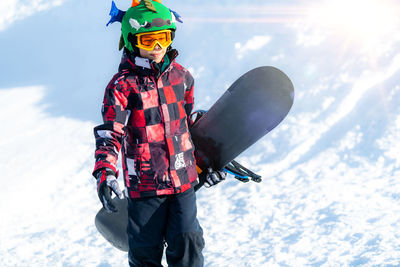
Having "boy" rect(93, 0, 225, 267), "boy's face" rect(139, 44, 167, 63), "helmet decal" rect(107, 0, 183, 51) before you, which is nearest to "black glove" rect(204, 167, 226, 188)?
"boy" rect(93, 0, 225, 267)

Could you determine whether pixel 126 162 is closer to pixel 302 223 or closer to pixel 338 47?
pixel 302 223

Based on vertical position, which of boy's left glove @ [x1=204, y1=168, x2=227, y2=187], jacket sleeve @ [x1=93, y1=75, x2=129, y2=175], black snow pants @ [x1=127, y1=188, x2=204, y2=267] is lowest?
black snow pants @ [x1=127, y1=188, x2=204, y2=267]

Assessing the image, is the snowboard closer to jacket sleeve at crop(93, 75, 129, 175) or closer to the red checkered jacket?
the red checkered jacket

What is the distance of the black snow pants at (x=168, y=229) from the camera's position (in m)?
2.46

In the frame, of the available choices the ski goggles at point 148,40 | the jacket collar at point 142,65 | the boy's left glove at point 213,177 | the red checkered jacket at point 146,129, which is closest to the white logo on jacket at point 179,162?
the red checkered jacket at point 146,129

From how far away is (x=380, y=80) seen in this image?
547 cm

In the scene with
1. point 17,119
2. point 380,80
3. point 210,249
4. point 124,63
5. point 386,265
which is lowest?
point 386,265

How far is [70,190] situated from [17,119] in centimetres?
296

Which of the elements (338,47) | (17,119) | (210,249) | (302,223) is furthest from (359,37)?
(17,119)

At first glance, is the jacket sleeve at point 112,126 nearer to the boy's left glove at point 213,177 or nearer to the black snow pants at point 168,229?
the black snow pants at point 168,229

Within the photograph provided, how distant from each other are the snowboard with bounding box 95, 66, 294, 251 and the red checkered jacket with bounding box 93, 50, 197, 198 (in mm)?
325

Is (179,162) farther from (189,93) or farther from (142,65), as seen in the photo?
(142,65)

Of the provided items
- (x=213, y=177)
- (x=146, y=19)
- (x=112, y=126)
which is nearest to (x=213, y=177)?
(x=213, y=177)

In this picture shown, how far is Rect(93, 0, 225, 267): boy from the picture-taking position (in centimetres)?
230
